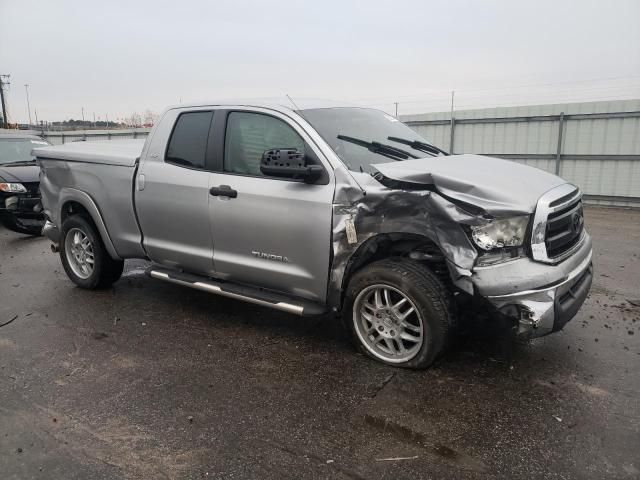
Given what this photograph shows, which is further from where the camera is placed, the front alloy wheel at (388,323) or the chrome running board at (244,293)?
the chrome running board at (244,293)

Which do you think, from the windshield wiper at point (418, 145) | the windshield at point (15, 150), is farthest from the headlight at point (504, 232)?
the windshield at point (15, 150)

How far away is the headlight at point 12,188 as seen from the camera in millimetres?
8633

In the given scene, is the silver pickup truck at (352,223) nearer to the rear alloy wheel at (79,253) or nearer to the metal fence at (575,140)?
the rear alloy wheel at (79,253)

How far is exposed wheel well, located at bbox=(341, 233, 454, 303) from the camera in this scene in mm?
3582

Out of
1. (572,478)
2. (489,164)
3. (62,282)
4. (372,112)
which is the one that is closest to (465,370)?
(572,478)

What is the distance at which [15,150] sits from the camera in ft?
33.3

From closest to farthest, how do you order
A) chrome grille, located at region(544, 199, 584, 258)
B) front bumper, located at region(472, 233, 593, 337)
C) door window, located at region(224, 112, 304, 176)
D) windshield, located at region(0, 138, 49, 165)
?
front bumper, located at region(472, 233, 593, 337), chrome grille, located at region(544, 199, 584, 258), door window, located at region(224, 112, 304, 176), windshield, located at region(0, 138, 49, 165)

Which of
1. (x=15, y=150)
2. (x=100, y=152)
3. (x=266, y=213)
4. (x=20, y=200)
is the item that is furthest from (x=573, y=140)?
(x=15, y=150)

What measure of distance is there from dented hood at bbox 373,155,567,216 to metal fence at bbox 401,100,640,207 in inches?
357

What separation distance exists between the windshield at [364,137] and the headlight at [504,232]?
0.98 metres

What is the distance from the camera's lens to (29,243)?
8.69 meters

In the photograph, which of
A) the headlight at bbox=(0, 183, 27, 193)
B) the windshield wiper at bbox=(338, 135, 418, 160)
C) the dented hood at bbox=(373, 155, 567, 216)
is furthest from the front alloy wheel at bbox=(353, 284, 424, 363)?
the headlight at bbox=(0, 183, 27, 193)

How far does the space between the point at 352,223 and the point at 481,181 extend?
92cm

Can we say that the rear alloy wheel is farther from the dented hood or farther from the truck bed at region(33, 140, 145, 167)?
the dented hood
